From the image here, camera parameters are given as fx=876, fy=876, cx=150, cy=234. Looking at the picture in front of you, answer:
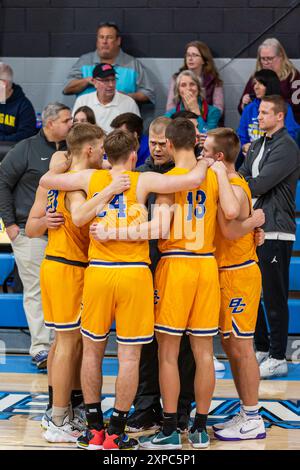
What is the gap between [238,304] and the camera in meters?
4.56

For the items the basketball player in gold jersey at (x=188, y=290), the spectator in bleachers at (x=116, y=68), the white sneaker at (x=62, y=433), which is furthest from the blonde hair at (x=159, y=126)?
the spectator in bleachers at (x=116, y=68)

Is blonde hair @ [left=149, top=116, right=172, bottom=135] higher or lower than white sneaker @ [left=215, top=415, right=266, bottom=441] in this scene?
higher

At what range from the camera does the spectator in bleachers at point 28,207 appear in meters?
6.01

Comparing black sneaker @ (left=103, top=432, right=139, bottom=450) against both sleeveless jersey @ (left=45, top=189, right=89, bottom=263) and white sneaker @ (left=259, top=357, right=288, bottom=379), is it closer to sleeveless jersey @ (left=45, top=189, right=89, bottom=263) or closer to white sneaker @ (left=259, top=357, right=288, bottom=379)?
sleeveless jersey @ (left=45, top=189, right=89, bottom=263)

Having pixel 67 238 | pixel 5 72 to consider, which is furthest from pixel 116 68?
pixel 67 238

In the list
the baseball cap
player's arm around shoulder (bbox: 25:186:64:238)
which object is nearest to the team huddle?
player's arm around shoulder (bbox: 25:186:64:238)

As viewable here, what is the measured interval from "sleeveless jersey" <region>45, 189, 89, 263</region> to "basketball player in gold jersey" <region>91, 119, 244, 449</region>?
45 centimetres

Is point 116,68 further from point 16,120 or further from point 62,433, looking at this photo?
point 62,433

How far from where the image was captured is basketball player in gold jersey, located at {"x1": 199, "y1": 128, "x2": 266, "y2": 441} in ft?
14.9

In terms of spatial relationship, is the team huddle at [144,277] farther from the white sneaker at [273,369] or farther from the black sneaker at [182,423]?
the white sneaker at [273,369]

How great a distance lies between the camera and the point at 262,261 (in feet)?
19.5

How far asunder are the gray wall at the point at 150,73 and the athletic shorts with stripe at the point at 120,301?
4.40m

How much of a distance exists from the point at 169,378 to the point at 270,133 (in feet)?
7.56

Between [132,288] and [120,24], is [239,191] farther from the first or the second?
[120,24]
